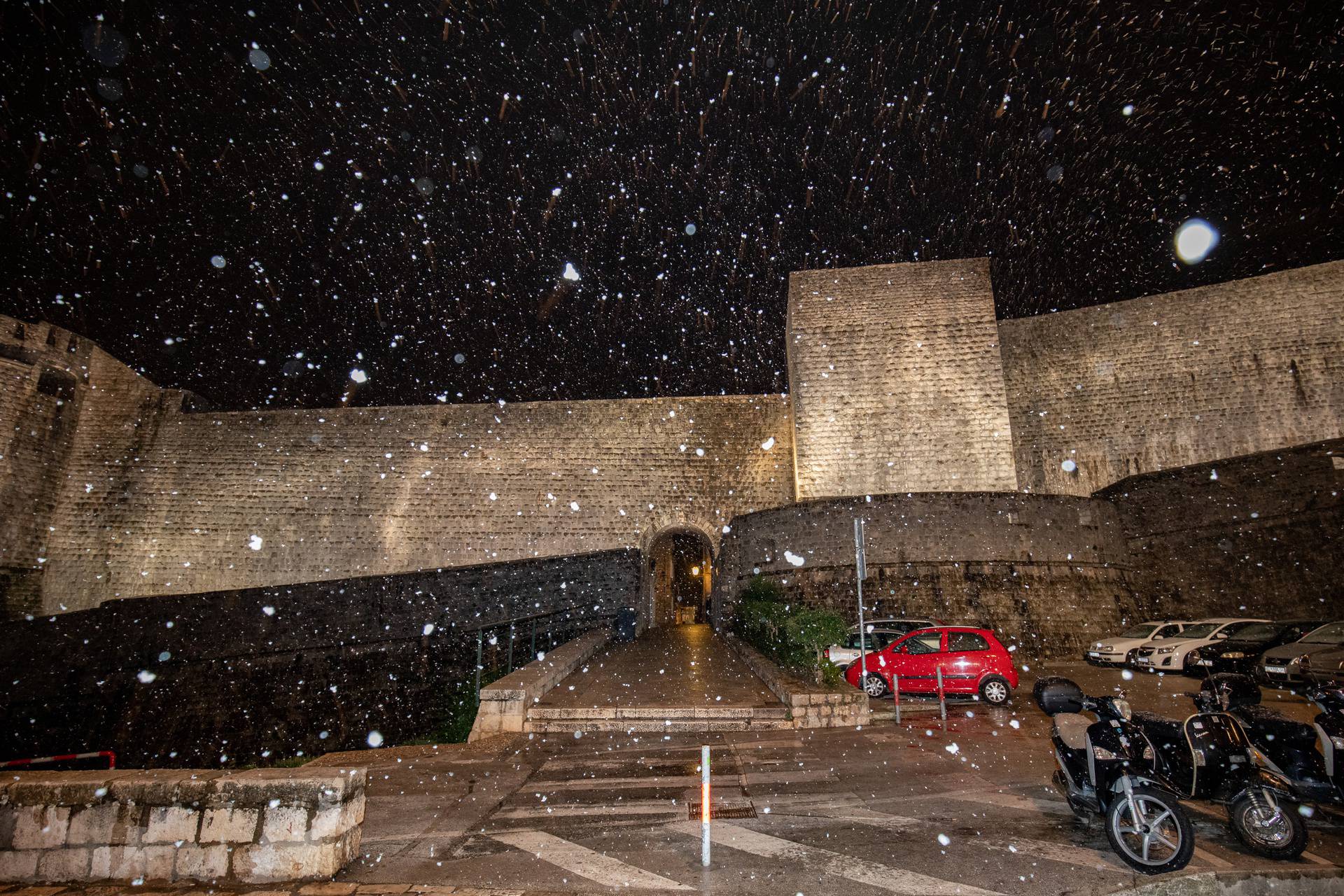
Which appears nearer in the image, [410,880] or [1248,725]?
[410,880]

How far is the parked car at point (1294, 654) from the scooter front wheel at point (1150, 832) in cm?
754

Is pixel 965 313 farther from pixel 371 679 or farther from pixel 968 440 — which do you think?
pixel 371 679

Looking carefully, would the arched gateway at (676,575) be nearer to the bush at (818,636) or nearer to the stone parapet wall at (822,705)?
the bush at (818,636)

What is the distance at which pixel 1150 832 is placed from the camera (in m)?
3.21

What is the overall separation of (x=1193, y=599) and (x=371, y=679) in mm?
16850

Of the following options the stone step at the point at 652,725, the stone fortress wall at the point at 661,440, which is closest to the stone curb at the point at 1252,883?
the stone step at the point at 652,725

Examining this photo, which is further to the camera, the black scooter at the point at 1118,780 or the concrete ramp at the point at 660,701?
the concrete ramp at the point at 660,701

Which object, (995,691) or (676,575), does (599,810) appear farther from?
(676,575)

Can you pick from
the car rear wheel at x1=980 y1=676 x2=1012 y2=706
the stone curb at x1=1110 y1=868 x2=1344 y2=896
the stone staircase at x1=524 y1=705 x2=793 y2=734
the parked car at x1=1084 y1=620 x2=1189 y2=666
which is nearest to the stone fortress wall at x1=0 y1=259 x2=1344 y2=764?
the parked car at x1=1084 y1=620 x2=1189 y2=666

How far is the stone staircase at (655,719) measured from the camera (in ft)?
21.9

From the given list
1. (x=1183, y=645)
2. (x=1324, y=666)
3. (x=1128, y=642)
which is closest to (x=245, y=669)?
(x=1128, y=642)

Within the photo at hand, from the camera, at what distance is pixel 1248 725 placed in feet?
13.6

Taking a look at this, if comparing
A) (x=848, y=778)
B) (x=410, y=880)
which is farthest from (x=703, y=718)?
(x=410, y=880)

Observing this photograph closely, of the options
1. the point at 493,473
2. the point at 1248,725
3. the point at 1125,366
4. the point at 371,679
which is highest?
the point at 1125,366
